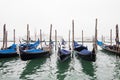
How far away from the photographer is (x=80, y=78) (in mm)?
9602

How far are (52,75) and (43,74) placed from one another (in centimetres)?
62

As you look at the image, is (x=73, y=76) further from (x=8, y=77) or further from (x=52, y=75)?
(x=8, y=77)

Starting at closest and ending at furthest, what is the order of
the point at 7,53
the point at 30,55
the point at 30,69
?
the point at 30,69 < the point at 30,55 < the point at 7,53

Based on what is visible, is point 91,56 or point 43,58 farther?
point 43,58

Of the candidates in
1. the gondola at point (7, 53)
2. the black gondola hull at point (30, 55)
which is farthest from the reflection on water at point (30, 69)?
the gondola at point (7, 53)

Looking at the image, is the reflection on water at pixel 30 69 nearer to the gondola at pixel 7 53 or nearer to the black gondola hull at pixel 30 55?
the black gondola hull at pixel 30 55

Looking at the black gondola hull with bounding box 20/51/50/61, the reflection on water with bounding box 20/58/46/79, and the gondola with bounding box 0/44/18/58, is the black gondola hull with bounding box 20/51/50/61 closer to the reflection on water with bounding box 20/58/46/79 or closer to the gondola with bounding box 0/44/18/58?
the reflection on water with bounding box 20/58/46/79


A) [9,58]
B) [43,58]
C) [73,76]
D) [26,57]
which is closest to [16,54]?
[9,58]

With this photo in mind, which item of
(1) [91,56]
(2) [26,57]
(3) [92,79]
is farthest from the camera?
(2) [26,57]

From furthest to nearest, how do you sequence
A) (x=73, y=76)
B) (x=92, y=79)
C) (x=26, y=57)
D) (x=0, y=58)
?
(x=0, y=58)
(x=26, y=57)
(x=73, y=76)
(x=92, y=79)

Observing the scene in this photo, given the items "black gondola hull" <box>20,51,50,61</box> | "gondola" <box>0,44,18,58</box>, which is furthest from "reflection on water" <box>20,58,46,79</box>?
"gondola" <box>0,44,18,58</box>

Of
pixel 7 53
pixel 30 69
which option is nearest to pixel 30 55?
pixel 30 69

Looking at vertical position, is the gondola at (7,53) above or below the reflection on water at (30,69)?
above

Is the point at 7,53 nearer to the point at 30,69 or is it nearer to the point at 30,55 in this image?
the point at 30,55
